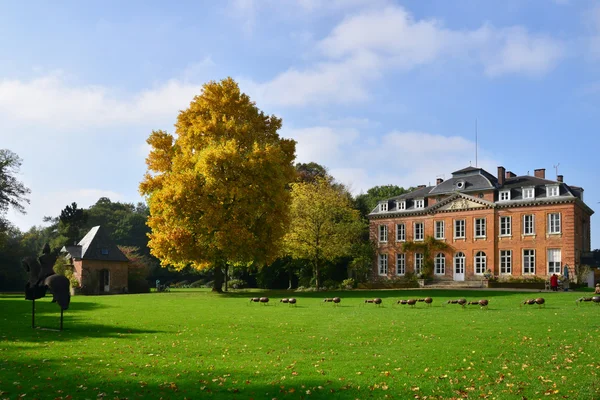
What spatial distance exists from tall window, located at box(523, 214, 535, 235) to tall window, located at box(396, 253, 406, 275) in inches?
478

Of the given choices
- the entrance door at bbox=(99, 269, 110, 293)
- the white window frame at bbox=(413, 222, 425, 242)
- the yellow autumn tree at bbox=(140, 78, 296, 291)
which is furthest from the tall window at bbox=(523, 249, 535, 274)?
the entrance door at bbox=(99, 269, 110, 293)

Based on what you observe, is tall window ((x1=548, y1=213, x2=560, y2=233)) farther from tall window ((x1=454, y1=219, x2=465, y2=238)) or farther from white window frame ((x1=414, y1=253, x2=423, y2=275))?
white window frame ((x1=414, y1=253, x2=423, y2=275))

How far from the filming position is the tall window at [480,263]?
165 feet

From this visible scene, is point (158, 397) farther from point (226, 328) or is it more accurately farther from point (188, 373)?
point (226, 328)

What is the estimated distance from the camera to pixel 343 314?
74.8 ft

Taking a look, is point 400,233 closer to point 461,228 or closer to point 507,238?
point 461,228

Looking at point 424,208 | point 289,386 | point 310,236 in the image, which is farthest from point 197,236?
point 289,386

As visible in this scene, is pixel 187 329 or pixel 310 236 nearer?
pixel 187 329

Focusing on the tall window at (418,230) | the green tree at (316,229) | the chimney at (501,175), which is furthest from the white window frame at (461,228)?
the green tree at (316,229)

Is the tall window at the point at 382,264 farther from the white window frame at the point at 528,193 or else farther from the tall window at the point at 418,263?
the white window frame at the point at 528,193

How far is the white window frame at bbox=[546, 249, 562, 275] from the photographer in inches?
1801

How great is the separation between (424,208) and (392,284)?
838 centimetres

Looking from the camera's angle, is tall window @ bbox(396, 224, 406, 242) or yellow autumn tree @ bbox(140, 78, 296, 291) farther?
tall window @ bbox(396, 224, 406, 242)

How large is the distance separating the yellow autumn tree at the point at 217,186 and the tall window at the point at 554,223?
72.8ft
